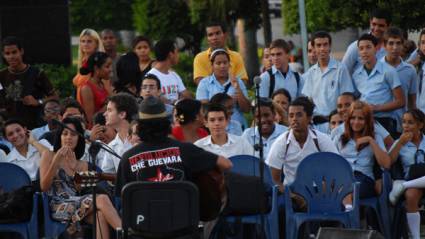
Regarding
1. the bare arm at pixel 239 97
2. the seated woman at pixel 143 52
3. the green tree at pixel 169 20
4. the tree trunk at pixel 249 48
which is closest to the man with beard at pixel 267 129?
the bare arm at pixel 239 97

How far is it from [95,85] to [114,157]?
7.15 feet

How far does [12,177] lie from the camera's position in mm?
12547

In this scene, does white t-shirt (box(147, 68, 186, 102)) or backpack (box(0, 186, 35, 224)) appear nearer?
backpack (box(0, 186, 35, 224))

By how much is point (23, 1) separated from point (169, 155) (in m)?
10.3

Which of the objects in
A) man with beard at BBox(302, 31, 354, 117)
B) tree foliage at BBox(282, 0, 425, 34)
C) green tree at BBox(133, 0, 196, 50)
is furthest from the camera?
green tree at BBox(133, 0, 196, 50)

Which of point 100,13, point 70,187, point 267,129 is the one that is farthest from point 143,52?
point 100,13

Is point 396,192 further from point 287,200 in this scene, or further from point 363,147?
point 287,200

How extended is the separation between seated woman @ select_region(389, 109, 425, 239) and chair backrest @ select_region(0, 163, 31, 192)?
338 centimetres

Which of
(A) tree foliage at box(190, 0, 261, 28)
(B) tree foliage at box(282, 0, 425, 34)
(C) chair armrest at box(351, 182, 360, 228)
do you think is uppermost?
(A) tree foliage at box(190, 0, 261, 28)

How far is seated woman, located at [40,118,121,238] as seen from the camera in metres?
12.1

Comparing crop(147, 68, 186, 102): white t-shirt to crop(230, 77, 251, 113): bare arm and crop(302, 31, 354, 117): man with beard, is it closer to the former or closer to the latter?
crop(230, 77, 251, 113): bare arm

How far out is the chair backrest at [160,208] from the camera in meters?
10.1

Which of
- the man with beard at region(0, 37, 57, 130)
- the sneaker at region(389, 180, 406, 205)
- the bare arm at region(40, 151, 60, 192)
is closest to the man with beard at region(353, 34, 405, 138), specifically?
the sneaker at region(389, 180, 406, 205)

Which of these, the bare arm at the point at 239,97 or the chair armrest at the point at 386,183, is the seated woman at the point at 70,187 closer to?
the bare arm at the point at 239,97
